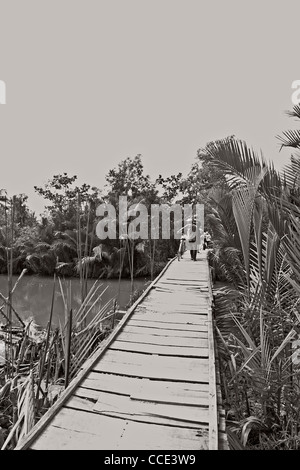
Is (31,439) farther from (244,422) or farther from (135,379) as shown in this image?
(244,422)

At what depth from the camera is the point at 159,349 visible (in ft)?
8.31

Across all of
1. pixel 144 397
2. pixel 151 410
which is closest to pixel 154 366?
pixel 144 397

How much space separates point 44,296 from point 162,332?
916cm

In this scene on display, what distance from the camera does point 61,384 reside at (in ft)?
9.41

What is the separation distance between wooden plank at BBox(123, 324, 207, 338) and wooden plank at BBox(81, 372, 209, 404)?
2.61 ft

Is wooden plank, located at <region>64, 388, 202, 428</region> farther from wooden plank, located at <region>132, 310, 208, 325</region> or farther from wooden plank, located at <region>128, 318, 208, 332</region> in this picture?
wooden plank, located at <region>132, 310, 208, 325</region>

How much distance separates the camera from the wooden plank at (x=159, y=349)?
2.44 metres

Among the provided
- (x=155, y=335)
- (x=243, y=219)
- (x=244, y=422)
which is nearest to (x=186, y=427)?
(x=244, y=422)

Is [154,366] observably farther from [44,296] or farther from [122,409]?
[44,296]

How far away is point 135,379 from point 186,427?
548mm

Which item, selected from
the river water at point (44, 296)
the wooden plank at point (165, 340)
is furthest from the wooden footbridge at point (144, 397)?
the river water at point (44, 296)

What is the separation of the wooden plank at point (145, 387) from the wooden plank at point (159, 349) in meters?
0.41

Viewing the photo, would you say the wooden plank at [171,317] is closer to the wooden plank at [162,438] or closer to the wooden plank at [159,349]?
the wooden plank at [159,349]

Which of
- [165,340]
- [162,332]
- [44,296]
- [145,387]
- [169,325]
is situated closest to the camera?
[145,387]
